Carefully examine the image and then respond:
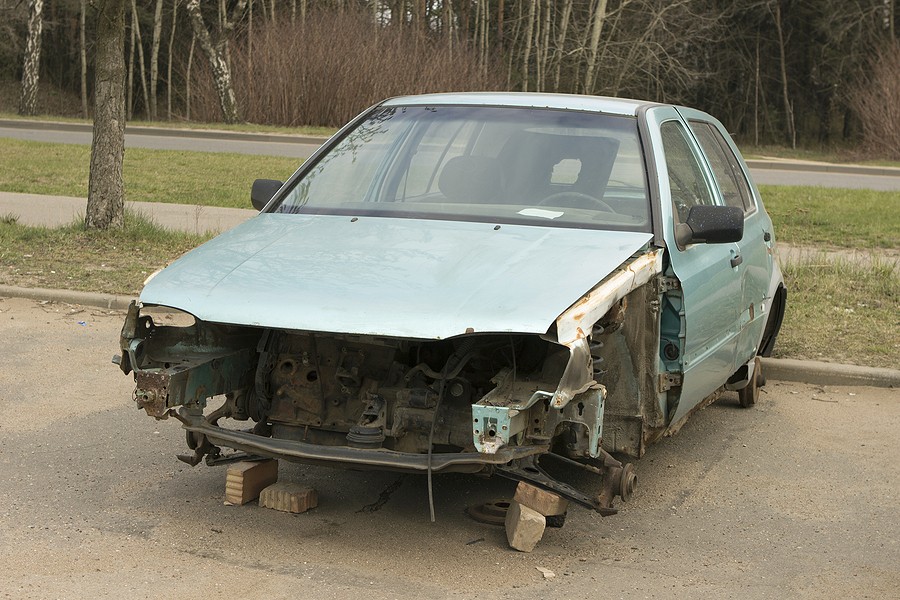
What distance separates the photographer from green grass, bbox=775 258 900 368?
8148 mm

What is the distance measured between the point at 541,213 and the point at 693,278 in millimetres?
736

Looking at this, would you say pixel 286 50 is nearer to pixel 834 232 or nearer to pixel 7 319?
pixel 834 232

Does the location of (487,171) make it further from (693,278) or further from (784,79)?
(784,79)

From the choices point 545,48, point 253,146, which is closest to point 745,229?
point 253,146

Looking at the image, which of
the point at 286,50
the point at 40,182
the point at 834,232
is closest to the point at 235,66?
the point at 286,50

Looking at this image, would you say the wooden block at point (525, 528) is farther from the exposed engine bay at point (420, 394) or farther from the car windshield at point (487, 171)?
the car windshield at point (487, 171)

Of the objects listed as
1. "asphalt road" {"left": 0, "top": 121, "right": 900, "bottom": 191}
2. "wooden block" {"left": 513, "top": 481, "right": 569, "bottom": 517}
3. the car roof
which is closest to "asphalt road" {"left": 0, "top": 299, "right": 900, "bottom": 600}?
"wooden block" {"left": 513, "top": 481, "right": 569, "bottom": 517}

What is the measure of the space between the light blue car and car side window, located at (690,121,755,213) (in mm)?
308

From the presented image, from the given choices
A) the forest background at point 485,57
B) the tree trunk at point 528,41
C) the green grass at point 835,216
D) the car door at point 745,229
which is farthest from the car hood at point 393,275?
the tree trunk at point 528,41

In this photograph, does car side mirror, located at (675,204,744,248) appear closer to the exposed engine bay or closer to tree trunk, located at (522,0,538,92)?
the exposed engine bay

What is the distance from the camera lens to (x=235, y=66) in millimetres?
32438

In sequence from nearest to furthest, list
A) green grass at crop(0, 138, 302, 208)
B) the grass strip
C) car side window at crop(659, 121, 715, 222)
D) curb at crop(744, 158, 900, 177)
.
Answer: car side window at crop(659, 121, 715, 222) < the grass strip < green grass at crop(0, 138, 302, 208) < curb at crop(744, 158, 900, 177)

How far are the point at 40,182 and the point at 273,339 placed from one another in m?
13.5

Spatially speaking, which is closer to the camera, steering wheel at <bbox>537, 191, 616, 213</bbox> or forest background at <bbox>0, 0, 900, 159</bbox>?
steering wheel at <bbox>537, 191, 616, 213</bbox>
